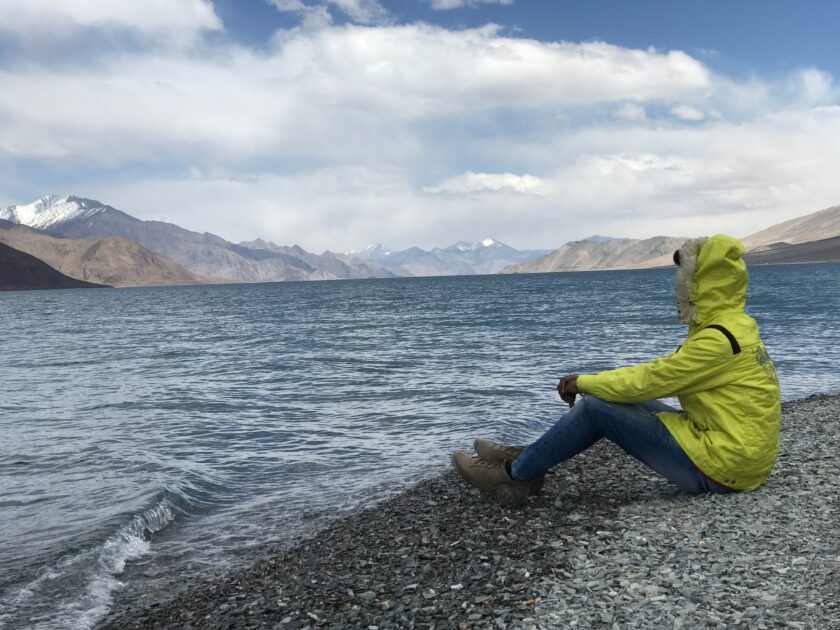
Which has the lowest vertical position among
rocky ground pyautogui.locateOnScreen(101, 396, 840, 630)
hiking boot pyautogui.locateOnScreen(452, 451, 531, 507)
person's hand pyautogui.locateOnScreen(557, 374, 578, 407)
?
rocky ground pyautogui.locateOnScreen(101, 396, 840, 630)

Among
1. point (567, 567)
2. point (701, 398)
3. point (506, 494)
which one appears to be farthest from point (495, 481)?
point (701, 398)

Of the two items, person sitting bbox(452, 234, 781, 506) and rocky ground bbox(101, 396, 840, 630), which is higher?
person sitting bbox(452, 234, 781, 506)

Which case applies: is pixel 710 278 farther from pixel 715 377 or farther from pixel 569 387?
pixel 569 387

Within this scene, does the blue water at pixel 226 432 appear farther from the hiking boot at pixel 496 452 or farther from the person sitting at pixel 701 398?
the person sitting at pixel 701 398

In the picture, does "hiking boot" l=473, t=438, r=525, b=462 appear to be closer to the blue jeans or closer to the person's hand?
the blue jeans

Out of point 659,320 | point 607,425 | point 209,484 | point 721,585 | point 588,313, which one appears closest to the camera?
point 721,585

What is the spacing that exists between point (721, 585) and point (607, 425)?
1858 mm

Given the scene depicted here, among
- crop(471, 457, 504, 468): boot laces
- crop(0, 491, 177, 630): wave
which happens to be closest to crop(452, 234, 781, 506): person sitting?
crop(471, 457, 504, 468): boot laces

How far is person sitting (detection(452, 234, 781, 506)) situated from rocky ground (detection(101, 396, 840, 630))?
0.56 metres

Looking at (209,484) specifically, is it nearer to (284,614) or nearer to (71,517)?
(71,517)

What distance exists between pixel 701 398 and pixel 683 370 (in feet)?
1.37

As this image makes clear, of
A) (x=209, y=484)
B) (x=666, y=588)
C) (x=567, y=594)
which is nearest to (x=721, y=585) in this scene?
(x=666, y=588)

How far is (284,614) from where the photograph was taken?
18.8ft

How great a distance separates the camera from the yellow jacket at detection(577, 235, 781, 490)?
6.03 m
